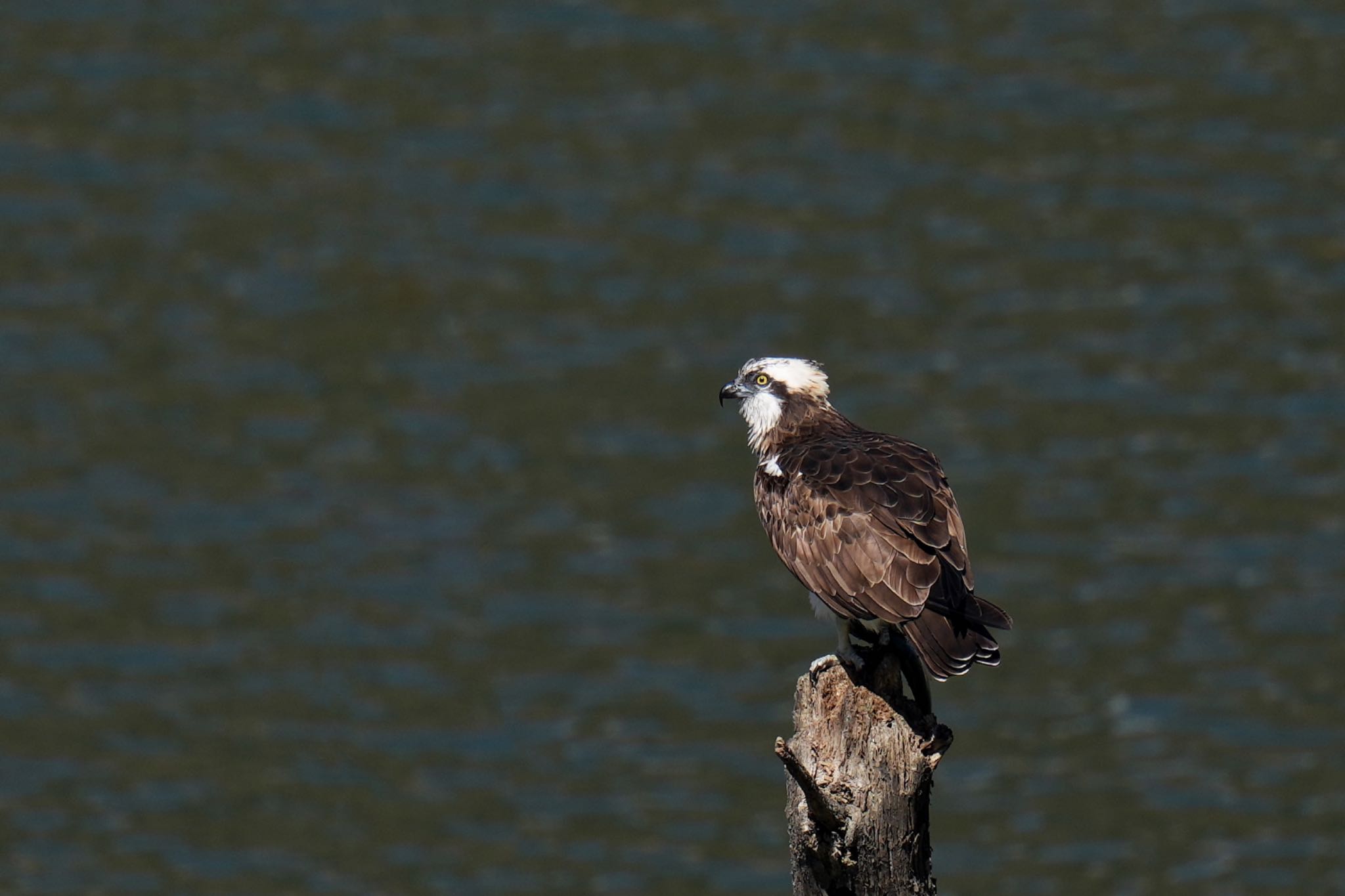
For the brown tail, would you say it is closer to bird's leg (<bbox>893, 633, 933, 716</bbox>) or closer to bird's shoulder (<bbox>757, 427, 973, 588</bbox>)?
bird's leg (<bbox>893, 633, 933, 716</bbox>)

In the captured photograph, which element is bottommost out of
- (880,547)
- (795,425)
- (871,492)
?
(880,547)

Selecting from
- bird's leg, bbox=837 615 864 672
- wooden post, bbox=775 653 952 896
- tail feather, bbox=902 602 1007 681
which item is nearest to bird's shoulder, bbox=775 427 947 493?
bird's leg, bbox=837 615 864 672

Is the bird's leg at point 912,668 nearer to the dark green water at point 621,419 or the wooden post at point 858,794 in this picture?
the wooden post at point 858,794

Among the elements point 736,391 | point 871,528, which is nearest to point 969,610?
point 871,528

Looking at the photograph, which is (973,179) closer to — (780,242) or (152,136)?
(780,242)

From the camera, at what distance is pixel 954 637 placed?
9062mm

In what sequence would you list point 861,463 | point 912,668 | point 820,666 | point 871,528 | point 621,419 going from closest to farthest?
point 820,666 → point 912,668 → point 871,528 → point 861,463 → point 621,419

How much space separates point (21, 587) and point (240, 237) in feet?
20.2

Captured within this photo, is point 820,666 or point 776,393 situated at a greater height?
point 776,393

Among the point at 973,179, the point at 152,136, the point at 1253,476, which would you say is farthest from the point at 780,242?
the point at 152,136

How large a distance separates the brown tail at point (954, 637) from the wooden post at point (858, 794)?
1.13ft

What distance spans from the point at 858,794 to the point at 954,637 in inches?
39.6

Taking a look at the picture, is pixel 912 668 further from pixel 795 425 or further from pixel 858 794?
pixel 795 425

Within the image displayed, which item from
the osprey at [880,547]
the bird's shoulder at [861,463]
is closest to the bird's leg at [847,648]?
the osprey at [880,547]
